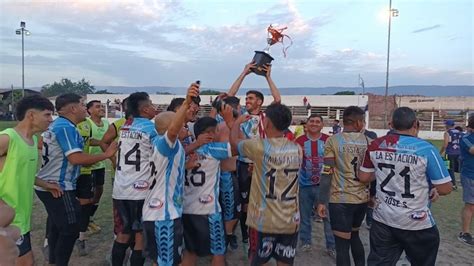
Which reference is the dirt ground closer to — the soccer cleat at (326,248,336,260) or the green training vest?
the soccer cleat at (326,248,336,260)

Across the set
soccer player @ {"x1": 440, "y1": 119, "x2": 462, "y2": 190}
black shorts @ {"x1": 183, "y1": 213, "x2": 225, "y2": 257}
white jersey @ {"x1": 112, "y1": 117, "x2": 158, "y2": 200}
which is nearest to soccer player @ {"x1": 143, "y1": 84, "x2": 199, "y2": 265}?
black shorts @ {"x1": 183, "y1": 213, "x2": 225, "y2": 257}

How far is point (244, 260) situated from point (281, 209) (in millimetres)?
2121

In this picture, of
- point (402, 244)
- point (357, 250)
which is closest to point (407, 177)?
point (402, 244)

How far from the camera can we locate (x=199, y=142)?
152 inches

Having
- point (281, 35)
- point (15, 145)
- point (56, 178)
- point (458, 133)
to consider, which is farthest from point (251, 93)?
point (458, 133)

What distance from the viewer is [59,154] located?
170 inches

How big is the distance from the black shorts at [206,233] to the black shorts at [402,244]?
5.29ft

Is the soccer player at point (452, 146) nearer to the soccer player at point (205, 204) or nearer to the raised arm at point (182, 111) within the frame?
the soccer player at point (205, 204)

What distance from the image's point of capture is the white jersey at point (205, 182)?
4.00m

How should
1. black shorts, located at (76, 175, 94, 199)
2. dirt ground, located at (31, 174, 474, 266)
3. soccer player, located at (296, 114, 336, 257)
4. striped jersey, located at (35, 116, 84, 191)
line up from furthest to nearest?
1. soccer player, located at (296, 114, 336, 257)
2. black shorts, located at (76, 175, 94, 199)
3. dirt ground, located at (31, 174, 474, 266)
4. striped jersey, located at (35, 116, 84, 191)

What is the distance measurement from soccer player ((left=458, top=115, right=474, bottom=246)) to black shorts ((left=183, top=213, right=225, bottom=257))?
4.62 metres

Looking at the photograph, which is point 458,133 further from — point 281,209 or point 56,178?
point 56,178

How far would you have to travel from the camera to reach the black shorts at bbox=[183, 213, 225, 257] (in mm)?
3986

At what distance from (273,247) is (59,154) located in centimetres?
265
